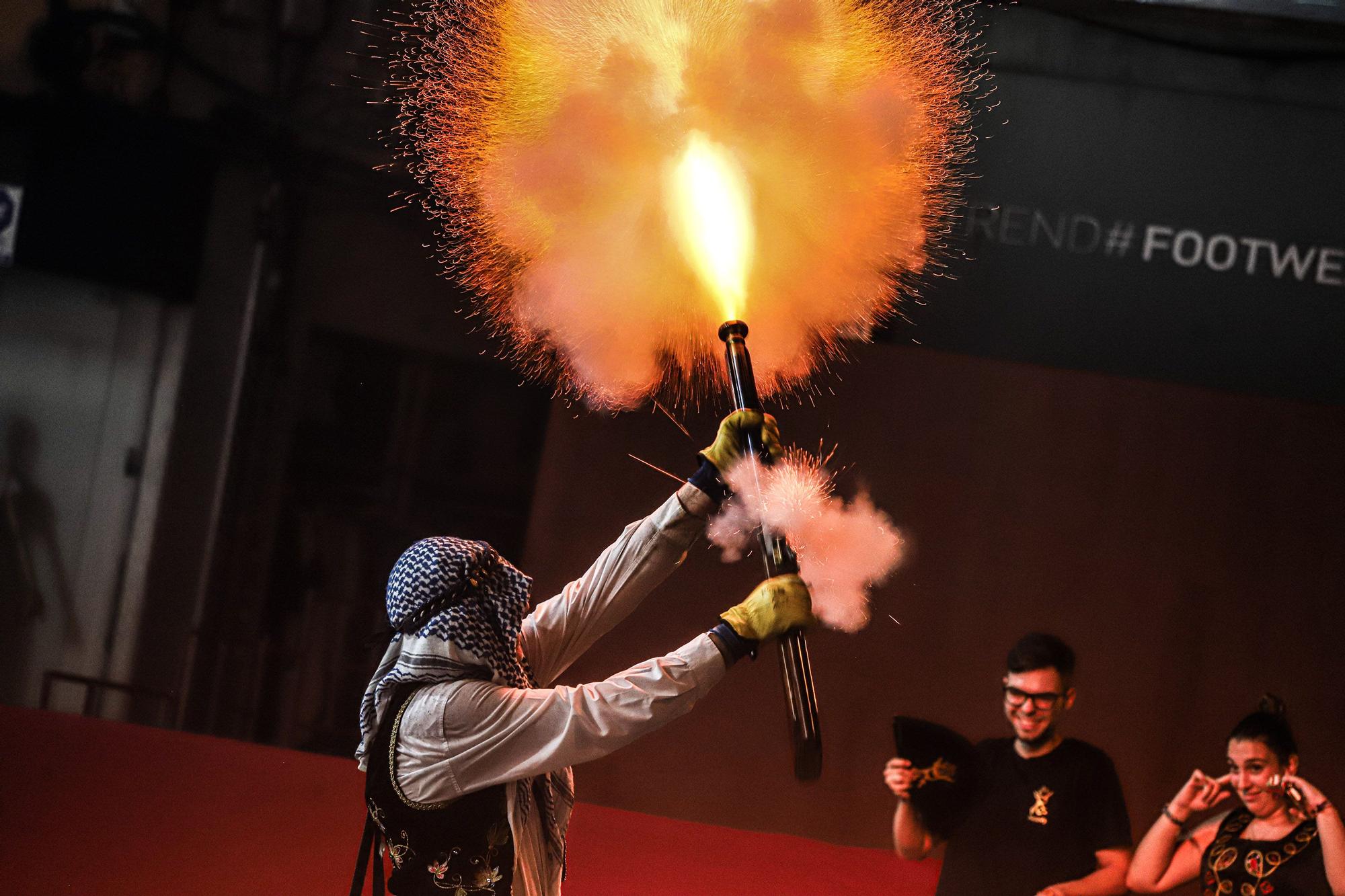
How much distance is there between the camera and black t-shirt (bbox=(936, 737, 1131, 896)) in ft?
8.73

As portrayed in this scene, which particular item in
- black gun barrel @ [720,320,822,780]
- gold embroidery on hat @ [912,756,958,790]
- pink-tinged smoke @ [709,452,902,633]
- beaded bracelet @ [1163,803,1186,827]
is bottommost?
beaded bracelet @ [1163,803,1186,827]

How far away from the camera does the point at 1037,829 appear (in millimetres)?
2678

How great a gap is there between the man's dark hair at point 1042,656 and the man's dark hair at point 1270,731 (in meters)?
0.58

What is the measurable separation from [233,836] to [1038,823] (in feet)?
7.40

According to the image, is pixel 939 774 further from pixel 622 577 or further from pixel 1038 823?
pixel 622 577

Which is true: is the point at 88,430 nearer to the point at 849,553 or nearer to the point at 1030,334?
the point at 849,553

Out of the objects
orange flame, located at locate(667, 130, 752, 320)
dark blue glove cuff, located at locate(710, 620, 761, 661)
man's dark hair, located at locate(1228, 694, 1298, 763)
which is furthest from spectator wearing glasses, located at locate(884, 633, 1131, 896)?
orange flame, located at locate(667, 130, 752, 320)

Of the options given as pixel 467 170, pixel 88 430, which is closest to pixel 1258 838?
pixel 467 170

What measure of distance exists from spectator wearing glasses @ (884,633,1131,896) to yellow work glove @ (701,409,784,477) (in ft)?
2.90

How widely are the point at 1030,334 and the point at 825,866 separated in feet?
6.62

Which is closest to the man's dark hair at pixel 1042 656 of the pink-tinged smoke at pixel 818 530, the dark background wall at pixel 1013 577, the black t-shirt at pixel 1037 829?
the black t-shirt at pixel 1037 829

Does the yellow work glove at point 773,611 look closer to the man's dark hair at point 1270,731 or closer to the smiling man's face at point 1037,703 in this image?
the smiling man's face at point 1037,703

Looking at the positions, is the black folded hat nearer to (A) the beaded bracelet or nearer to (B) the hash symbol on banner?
(A) the beaded bracelet

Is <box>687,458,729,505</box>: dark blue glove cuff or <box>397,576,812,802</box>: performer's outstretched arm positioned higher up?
<box>687,458,729,505</box>: dark blue glove cuff
